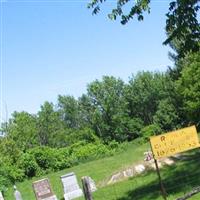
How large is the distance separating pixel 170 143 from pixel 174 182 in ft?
20.1

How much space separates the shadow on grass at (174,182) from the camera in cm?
1787

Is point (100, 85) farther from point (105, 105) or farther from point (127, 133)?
point (127, 133)

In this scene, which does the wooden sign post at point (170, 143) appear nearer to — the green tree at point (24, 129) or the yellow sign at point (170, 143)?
the yellow sign at point (170, 143)

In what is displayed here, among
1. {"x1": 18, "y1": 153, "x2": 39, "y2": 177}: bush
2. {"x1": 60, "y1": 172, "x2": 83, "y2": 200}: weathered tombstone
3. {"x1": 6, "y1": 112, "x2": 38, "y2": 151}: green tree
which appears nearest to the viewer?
{"x1": 60, "y1": 172, "x2": 83, "y2": 200}: weathered tombstone

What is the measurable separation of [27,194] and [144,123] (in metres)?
68.4

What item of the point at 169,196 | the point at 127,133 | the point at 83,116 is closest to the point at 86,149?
the point at 127,133

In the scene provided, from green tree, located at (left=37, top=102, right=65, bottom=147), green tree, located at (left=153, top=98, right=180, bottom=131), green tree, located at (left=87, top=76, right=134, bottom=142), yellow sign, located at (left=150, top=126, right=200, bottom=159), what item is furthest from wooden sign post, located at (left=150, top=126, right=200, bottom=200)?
green tree, located at (left=37, top=102, right=65, bottom=147)

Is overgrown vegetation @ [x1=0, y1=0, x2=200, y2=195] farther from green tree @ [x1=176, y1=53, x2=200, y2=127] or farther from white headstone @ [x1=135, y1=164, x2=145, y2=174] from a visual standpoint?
white headstone @ [x1=135, y1=164, x2=145, y2=174]

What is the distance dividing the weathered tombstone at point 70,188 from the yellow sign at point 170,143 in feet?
36.2

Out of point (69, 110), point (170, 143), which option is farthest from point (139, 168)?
point (69, 110)

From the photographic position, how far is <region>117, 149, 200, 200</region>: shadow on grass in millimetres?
17866

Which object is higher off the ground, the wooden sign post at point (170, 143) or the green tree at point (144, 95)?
the green tree at point (144, 95)

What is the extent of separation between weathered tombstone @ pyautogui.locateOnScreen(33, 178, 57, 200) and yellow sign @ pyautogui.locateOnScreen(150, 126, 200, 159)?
1124 centimetres

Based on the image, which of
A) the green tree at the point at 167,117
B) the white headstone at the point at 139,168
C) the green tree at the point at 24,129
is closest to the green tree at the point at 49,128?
the green tree at the point at 24,129
